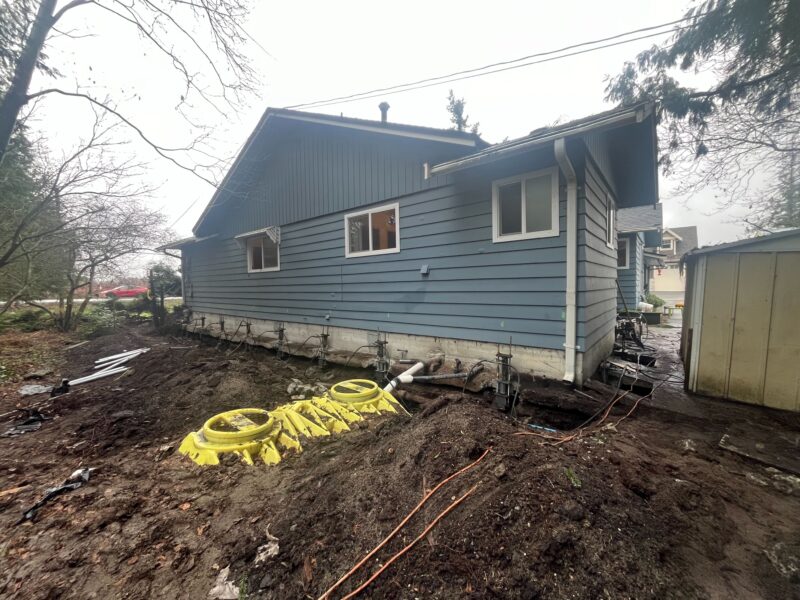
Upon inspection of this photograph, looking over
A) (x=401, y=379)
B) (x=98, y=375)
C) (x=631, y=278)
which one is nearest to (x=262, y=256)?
(x=98, y=375)

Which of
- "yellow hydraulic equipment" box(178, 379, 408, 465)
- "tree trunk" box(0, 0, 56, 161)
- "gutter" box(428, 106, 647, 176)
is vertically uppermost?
"tree trunk" box(0, 0, 56, 161)

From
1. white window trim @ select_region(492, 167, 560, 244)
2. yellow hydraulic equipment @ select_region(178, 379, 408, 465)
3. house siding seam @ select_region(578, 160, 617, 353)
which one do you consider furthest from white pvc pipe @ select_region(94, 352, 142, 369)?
house siding seam @ select_region(578, 160, 617, 353)

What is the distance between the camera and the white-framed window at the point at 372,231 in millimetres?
5928

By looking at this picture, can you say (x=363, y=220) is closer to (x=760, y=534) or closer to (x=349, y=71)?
(x=349, y=71)

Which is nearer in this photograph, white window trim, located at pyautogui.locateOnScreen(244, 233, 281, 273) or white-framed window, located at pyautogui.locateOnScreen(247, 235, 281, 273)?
white window trim, located at pyautogui.locateOnScreen(244, 233, 281, 273)

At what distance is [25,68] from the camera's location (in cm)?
497

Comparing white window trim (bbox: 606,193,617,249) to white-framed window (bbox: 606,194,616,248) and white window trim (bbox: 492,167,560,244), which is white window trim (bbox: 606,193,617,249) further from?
white window trim (bbox: 492,167,560,244)

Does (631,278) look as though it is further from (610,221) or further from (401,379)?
(401,379)

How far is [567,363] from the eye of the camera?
13.0ft

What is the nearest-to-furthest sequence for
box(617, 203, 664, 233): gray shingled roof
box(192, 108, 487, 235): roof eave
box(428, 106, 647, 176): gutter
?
box(428, 106, 647, 176): gutter
box(192, 108, 487, 235): roof eave
box(617, 203, 664, 233): gray shingled roof

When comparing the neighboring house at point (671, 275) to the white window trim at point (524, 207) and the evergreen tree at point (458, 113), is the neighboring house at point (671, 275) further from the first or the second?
the white window trim at point (524, 207)

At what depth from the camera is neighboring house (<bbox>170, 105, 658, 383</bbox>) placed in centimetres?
402

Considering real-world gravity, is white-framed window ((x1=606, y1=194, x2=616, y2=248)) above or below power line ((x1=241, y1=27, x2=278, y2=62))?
below

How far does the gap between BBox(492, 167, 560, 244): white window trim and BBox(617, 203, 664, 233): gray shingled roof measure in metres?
9.15
